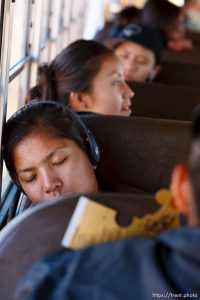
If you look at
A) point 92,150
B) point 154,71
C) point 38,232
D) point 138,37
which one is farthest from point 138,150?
point 138,37

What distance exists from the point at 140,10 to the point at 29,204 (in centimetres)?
397

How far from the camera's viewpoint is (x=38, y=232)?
1093mm

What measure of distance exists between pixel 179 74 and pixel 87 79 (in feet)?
5.06

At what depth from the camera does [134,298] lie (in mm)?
843

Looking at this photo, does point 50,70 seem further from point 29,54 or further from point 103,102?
point 29,54

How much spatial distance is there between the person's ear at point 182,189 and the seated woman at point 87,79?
1538 millimetres

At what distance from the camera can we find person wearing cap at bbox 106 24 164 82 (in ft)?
11.9

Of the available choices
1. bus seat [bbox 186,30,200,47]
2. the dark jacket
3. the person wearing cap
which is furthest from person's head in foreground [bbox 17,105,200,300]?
bus seat [bbox 186,30,200,47]

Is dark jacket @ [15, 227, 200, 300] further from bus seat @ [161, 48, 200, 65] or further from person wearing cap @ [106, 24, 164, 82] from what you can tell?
bus seat @ [161, 48, 200, 65]

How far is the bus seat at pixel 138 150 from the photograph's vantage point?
1781 millimetres

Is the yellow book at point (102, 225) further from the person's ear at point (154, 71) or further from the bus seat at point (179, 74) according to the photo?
the bus seat at point (179, 74)

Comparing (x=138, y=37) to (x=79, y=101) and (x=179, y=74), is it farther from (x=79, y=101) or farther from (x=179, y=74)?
(x=79, y=101)

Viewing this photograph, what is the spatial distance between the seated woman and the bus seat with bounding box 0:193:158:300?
123cm

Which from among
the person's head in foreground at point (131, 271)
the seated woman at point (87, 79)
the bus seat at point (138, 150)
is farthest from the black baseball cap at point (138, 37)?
the person's head in foreground at point (131, 271)
